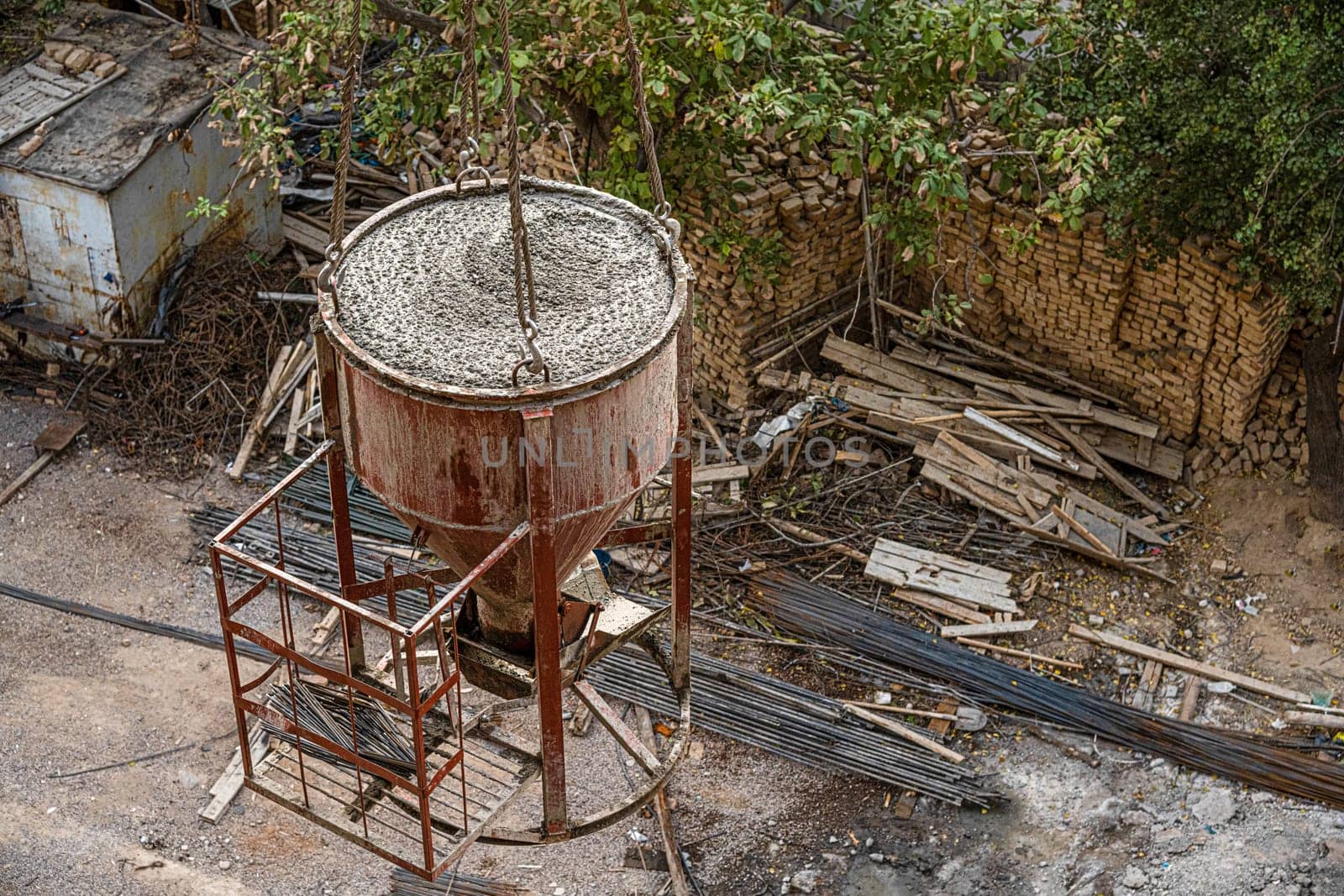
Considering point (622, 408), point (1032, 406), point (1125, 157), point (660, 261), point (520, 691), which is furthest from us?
point (1032, 406)

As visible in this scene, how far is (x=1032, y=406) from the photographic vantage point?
43.1 ft

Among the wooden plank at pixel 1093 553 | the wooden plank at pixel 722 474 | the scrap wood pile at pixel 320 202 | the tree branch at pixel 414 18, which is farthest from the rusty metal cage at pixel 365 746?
the scrap wood pile at pixel 320 202

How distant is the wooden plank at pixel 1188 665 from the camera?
36.9 ft

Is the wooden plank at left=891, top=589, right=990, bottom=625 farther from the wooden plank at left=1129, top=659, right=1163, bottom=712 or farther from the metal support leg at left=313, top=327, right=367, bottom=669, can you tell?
the metal support leg at left=313, top=327, right=367, bottom=669

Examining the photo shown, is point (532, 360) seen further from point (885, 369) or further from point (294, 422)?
point (294, 422)

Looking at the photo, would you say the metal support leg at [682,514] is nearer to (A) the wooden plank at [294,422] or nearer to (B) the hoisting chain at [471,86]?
(B) the hoisting chain at [471,86]

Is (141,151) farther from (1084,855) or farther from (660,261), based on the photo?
(1084,855)

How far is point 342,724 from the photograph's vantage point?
6.19 m

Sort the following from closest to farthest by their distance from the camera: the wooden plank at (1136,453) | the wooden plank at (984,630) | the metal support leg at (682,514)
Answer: the metal support leg at (682,514), the wooden plank at (984,630), the wooden plank at (1136,453)

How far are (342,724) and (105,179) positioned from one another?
865 centimetres

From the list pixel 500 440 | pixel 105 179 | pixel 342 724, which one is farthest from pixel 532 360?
pixel 105 179

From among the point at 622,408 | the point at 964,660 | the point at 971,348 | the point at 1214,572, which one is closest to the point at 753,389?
the point at 971,348

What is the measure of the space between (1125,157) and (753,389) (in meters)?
4.01

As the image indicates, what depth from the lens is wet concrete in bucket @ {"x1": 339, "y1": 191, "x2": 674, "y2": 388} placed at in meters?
5.77
